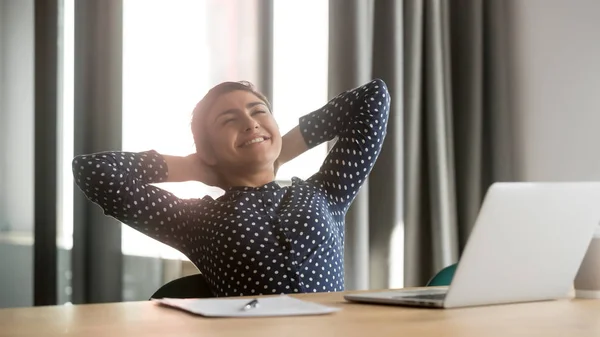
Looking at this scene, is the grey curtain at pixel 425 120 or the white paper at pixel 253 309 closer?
the white paper at pixel 253 309

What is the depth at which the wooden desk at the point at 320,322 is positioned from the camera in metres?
0.80

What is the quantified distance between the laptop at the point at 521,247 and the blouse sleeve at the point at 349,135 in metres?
0.74

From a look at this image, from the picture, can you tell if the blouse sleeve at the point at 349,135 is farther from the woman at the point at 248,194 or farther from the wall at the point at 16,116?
the wall at the point at 16,116

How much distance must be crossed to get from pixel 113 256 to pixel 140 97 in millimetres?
482

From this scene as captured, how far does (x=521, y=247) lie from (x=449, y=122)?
1.74 metres

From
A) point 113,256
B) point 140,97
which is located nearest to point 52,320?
point 113,256

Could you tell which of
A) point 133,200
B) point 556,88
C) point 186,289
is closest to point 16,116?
point 133,200

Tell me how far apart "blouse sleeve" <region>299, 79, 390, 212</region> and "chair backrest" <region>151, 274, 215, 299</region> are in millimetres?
422

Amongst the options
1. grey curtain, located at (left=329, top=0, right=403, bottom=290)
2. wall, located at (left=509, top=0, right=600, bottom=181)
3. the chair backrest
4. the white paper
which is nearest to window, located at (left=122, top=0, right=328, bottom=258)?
grey curtain, located at (left=329, top=0, right=403, bottom=290)

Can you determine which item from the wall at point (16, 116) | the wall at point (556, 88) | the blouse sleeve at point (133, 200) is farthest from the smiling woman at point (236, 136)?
the wall at point (556, 88)

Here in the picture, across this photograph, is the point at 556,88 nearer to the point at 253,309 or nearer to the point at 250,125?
the point at 250,125

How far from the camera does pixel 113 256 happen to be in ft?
7.08

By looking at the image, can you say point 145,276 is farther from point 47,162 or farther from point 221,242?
point 221,242

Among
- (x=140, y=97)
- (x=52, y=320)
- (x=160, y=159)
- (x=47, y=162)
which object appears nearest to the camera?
(x=52, y=320)
